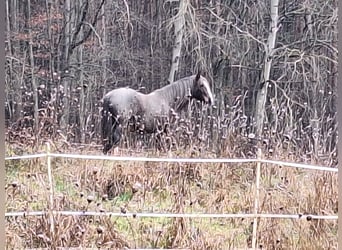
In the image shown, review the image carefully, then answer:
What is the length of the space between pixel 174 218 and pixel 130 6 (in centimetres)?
116

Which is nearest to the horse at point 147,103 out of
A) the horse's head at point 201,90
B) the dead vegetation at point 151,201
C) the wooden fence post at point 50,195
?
the horse's head at point 201,90

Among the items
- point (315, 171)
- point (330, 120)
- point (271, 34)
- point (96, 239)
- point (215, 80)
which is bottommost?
point (96, 239)

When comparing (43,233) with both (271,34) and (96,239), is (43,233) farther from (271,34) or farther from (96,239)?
(271,34)

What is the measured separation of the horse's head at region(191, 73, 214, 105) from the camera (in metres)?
3.05

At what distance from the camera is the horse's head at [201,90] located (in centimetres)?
305

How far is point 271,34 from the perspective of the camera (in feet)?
9.82

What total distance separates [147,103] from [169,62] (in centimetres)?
25

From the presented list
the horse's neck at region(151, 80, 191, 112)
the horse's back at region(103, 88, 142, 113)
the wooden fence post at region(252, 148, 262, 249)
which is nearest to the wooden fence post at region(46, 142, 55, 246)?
the horse's back at region(103, 88, 142, 113)

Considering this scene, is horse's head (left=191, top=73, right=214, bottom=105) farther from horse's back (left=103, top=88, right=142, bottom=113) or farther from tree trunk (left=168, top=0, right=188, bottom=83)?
horse's back (left=103, top=88, right=142, bottom=113)

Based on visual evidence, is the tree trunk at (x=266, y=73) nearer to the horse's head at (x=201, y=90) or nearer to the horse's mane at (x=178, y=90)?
the horse's head at (x=201, y=90)

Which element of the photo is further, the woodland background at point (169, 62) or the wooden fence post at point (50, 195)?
the wooden fence post at point (50, 195)

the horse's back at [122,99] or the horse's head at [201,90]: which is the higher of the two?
the horse's head at [201,90]

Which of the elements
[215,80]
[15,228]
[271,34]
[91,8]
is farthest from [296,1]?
[15,228]

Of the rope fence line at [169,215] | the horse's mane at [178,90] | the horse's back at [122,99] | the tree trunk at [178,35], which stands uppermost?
the tree trunk at [178,35]
